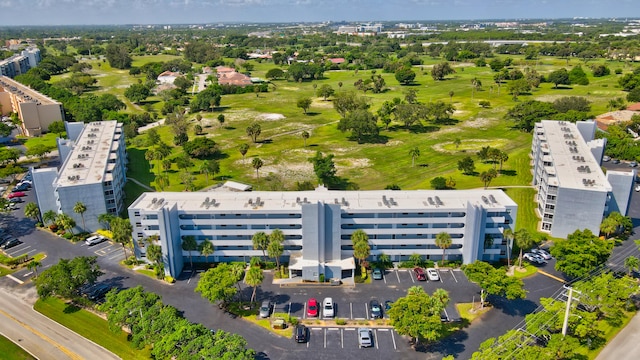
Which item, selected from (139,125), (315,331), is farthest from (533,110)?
(139,125)

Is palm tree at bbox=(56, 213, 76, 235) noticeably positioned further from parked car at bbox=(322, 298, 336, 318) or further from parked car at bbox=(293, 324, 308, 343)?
parked car at bbox=(322, 298, 336, 318)

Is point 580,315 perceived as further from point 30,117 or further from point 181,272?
point 30,117

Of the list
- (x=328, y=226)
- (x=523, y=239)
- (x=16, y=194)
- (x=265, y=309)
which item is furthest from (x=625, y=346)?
(x=16, y=194)

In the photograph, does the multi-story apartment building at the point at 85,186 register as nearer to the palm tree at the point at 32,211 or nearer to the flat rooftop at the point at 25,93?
the palm tree at the point at 32,211

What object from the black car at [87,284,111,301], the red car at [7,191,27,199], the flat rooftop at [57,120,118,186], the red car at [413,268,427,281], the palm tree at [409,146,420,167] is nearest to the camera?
the black car at [87,284,111,301]

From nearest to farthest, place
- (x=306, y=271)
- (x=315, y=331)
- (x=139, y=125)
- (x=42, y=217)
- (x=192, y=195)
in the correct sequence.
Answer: (x=315, y=331)
(x=306, y=271)
(x=192, y=195)
(x=42, y=217)
(x=139, y=125)

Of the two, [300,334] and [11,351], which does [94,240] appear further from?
[300,334]

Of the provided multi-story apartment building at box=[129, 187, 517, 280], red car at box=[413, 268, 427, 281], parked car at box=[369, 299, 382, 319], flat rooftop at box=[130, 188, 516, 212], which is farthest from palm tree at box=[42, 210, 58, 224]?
red car at box=[413, 268, 427, 281]

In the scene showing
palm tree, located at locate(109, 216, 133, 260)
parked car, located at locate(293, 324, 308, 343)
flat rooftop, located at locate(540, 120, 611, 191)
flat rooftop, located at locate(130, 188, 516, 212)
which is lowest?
parked car, located at locate(293, 324, 308, 343)
